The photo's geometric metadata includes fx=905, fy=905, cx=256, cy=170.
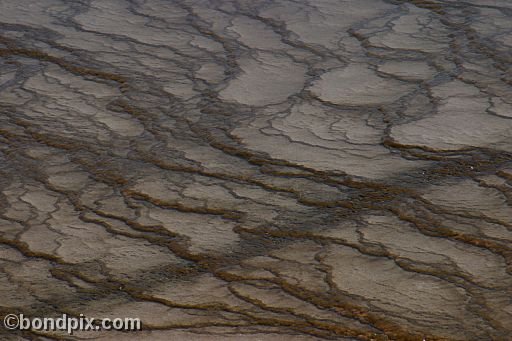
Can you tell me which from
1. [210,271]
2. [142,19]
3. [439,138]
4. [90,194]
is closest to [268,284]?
[210,271]

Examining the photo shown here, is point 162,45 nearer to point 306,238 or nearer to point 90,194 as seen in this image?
point 90,194

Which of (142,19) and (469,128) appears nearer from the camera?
(469,128)

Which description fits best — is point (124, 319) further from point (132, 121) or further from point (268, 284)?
point (132, 121)

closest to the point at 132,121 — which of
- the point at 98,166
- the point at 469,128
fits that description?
the point at 98,166

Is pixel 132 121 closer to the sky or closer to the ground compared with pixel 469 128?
closer to the ground

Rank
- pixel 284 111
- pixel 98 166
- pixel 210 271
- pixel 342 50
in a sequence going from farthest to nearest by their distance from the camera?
1. pixel 342 50
2. pixel 284 111
3. pixel 98 166
4. pixel 210 271

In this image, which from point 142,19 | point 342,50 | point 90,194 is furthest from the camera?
point 142,19
